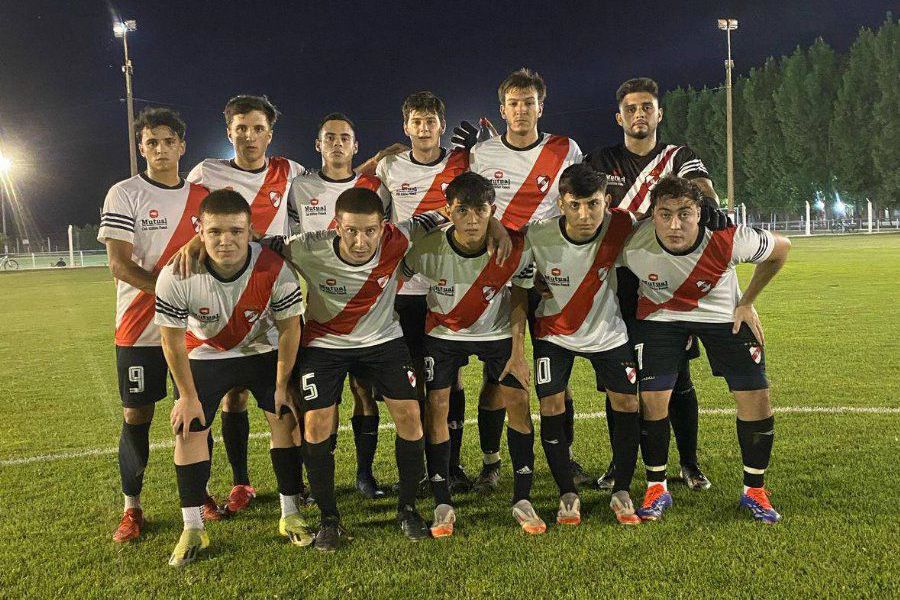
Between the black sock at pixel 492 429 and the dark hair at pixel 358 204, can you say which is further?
the black sock at pixel 492 429

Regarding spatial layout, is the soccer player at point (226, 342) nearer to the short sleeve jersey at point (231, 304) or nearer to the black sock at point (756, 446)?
the short sleeve jersey at point (231, 304)

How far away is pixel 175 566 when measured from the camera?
3047mm

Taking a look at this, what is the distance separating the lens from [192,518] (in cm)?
323

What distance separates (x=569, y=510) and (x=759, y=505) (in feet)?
3.05

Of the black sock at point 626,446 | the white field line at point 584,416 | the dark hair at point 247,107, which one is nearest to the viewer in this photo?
the black sock at point 626,446

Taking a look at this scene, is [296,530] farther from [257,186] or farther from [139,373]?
[257,186]

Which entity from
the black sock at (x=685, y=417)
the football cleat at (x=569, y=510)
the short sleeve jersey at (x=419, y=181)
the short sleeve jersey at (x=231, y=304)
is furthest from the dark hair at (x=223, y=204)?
the black sock at (x=685, y=417)

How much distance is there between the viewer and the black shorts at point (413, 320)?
401cm

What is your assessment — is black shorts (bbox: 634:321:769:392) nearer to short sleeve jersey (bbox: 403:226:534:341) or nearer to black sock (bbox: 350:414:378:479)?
short sleeve jersey (bbox: 403:226:534:341)

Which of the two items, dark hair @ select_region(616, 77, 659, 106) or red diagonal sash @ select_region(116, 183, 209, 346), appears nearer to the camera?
red diagonal sash @ select_region(116, 183, 209, 346)

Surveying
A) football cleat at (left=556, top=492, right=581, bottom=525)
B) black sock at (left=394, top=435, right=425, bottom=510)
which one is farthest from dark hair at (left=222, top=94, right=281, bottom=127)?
football cleat at (left=556, top=492, right=581, bottom=525)

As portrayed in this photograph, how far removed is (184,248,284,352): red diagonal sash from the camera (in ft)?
10.9

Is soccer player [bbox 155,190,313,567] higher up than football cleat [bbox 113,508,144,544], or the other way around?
soccer player [bbox 155,190,313,567]

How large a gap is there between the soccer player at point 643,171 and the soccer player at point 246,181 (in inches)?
72.9
